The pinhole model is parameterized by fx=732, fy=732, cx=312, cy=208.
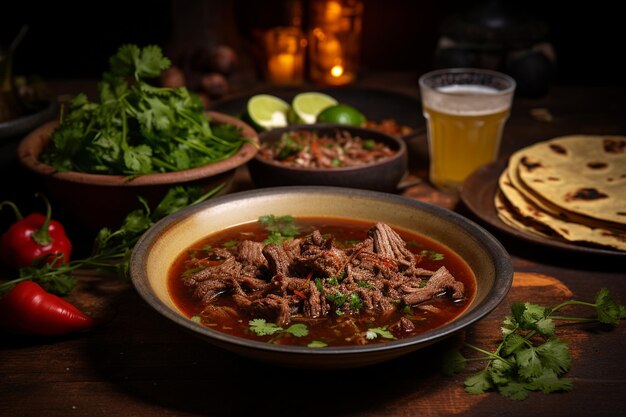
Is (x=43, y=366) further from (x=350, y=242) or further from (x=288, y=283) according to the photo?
(x=350, y=242)

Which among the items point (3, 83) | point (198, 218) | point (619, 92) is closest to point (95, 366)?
point (198, 218)

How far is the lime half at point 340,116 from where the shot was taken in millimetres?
3955

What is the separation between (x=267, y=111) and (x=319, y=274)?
79.0 inches

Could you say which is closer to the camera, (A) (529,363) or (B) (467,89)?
(A) (529,363)

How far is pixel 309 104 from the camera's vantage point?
4.31 meters

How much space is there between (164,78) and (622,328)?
12.4 feet

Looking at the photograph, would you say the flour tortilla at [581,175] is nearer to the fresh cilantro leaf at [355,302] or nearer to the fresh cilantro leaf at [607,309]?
the fresh cilantro leaf at [607,309]

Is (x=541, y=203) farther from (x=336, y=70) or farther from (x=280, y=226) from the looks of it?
(x=336, y=70)

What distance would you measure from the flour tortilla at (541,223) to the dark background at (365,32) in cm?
383

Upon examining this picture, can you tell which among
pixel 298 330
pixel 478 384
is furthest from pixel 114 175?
pixel 478 384

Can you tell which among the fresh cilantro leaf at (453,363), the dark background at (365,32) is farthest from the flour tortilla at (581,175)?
the dark background at (365,32)

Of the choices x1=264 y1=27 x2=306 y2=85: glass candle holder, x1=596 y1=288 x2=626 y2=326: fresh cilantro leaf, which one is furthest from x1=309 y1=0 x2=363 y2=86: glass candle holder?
x1=596 y1=288 x2=626 y2=326: fresh cilantro leaf

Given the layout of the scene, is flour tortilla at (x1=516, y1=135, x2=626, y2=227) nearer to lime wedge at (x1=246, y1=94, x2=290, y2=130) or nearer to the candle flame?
lime wedge at (x1=246, y1=94, x2=290, y2=130)

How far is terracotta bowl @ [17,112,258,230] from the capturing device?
2.82 meters
